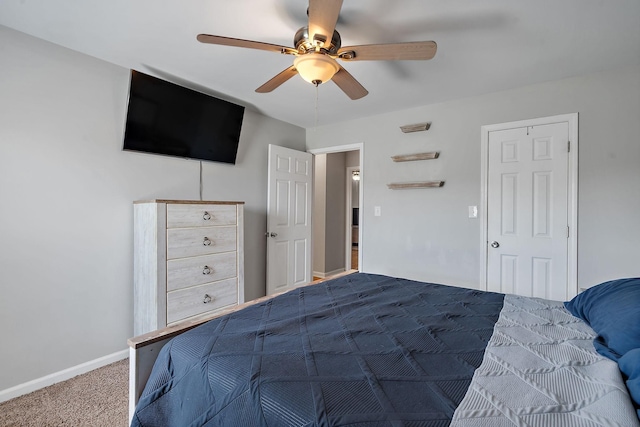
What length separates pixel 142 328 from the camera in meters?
2.42

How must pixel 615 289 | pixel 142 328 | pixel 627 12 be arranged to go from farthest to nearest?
pixel 142 328 → pixel 627 12 → pixel 615 289

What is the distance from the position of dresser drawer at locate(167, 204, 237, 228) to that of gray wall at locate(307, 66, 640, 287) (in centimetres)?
176

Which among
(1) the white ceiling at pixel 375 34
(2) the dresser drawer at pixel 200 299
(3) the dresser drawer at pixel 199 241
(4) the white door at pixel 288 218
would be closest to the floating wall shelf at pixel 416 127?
(1) the white ceiling at pixel 375 34

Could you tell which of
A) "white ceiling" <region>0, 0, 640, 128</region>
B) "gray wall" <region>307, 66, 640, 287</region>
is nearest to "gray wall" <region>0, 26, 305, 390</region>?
"white ceiling" <region>0, 0, 640, 128</region>

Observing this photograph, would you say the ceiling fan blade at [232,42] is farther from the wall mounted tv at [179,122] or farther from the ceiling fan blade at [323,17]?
the wall mounted tv at [179,122]

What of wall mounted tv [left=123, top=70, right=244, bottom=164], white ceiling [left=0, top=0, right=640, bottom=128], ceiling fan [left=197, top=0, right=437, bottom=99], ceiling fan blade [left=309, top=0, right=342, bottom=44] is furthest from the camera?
wall mounted tv [left=123, top=70, right=244, bottom=164]

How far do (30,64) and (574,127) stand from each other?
4236 millimetres

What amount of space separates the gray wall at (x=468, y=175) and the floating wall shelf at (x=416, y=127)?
63mm

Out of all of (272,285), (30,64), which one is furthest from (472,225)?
(30,64)

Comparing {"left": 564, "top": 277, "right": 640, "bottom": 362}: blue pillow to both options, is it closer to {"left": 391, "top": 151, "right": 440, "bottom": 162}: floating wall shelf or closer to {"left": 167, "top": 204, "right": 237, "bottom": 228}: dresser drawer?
{"left": 391, "top": 151, "right": 440, "bottom": 162}: floating wall shelf

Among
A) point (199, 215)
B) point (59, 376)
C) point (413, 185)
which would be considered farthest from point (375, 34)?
point (59, 376)

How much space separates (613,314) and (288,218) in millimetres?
3156

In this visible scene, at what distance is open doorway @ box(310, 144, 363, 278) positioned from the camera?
535 cm

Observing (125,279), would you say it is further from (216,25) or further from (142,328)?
(216,25)
